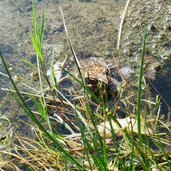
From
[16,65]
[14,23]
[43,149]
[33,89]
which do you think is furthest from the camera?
[14,23]

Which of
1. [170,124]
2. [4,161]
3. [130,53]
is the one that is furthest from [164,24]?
[4,161]

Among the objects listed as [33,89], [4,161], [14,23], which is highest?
[14,23]

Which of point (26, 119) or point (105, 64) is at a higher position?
point (105, 64)

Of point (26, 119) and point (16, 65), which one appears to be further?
point (16, 65)

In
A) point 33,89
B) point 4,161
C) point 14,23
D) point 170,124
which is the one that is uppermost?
point 14,23

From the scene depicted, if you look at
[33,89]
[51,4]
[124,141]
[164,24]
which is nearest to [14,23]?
[51,4]

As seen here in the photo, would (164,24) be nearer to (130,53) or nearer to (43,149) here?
(130,53)

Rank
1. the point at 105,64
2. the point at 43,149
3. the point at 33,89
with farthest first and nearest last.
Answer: the point at 105,64
the point at 33,89
the point at 43,149

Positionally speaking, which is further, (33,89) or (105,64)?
(105,64)

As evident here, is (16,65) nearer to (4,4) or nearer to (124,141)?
(4,4)
